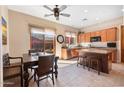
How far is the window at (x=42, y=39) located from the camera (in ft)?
16.6

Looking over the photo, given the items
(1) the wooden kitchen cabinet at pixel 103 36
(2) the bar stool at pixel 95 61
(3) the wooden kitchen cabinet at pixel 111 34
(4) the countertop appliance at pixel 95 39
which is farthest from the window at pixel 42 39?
(3) the wooden kitchen cabinet at pixel 111 34

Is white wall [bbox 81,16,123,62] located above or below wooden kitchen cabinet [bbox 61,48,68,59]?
above

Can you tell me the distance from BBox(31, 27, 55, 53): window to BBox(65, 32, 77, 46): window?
1.33 m

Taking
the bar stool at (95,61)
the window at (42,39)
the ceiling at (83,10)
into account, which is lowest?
the bar stool at (95,61)

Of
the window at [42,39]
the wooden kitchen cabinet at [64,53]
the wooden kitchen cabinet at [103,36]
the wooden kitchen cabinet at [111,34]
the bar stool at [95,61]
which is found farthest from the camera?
the wooden kitchen cabinet at [64,53]

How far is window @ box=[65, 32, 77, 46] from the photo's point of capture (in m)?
7.05

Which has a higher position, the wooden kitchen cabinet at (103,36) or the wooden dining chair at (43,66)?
the wooden kitchen cabinet at (103,36)

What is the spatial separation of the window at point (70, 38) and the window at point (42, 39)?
1326mm

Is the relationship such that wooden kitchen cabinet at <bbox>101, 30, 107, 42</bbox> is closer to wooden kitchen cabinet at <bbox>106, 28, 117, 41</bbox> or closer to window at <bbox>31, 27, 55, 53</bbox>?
wooden kitchen cabinet at <bbox>106, 28, 117, 41</bbox>

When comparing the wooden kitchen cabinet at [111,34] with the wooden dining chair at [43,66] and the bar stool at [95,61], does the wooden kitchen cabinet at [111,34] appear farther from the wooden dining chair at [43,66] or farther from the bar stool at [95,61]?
the wooden dining chair at [43,66]

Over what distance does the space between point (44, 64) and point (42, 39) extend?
3408 mm

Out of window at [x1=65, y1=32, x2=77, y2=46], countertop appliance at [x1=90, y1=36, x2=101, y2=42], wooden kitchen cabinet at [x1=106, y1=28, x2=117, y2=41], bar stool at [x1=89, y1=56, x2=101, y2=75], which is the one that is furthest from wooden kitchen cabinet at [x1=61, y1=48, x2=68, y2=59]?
wooden kitchen cabinet at [x1=106, y1=28, x2=117, y2=41]
